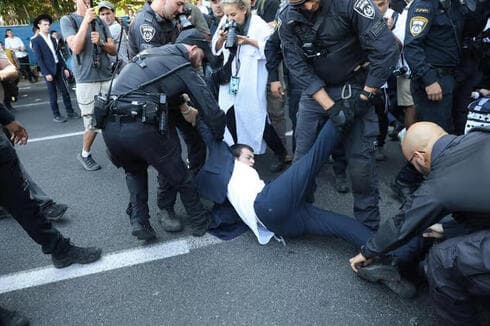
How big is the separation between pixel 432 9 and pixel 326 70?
976mm

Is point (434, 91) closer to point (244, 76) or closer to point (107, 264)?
point (244, 76)

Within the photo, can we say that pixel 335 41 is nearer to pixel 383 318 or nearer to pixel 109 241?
pixel 383 318

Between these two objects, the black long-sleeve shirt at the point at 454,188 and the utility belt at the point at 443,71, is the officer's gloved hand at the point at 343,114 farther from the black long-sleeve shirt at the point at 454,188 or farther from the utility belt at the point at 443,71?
the utility belt at the point at 443,71

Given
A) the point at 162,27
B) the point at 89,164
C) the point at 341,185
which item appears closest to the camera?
the point at 162,27

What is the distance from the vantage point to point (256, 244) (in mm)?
2527

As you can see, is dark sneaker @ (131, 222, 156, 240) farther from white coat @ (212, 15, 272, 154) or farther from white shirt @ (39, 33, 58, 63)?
white shirt @ (39, 33, 58, 63)

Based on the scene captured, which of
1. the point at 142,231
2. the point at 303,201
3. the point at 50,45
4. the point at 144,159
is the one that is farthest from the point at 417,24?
the point at 50,45

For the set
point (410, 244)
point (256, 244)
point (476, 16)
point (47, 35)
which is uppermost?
point (476, 16)

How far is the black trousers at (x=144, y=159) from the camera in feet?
7.41

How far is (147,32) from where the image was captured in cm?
297

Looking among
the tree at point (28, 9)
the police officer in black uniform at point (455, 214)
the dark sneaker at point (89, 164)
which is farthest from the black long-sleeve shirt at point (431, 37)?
the tree at point (28, 9)

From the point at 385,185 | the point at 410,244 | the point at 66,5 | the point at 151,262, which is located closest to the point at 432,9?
the point at 385,185

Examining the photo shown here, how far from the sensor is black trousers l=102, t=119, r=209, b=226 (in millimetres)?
2260

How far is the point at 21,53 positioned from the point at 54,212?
9.78 m
